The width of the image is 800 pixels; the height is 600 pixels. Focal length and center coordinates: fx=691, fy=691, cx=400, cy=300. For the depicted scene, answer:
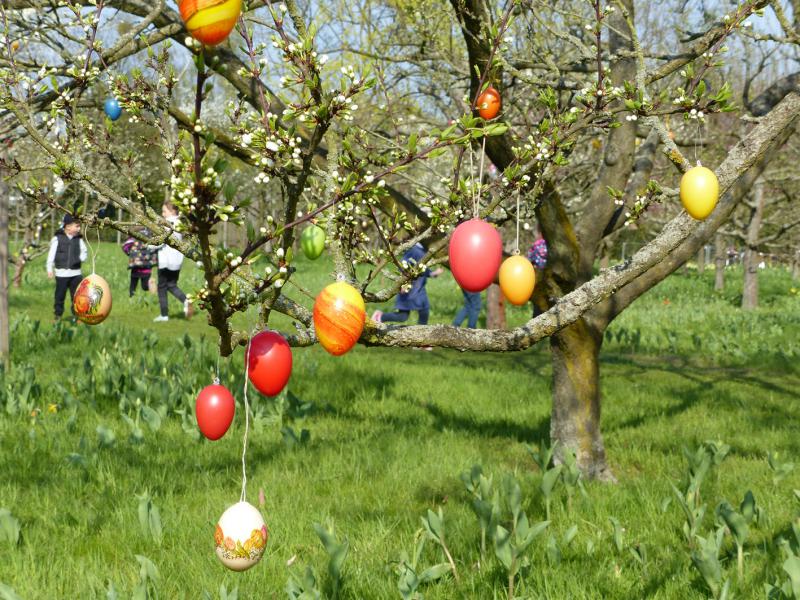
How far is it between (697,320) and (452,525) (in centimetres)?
1033

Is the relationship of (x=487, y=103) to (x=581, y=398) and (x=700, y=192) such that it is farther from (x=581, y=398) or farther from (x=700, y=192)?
(x=581, y=398)

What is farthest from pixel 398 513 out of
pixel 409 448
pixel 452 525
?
pixel 409 448

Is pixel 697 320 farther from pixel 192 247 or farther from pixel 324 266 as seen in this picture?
pixel 324 266

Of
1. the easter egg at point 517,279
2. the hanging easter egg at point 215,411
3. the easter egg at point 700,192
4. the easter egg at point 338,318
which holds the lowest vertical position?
the hanging easter egg at point 215,411

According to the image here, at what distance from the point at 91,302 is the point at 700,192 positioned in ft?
5.48

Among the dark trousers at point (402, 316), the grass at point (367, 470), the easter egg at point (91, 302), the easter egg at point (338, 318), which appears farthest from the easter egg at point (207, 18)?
the dark trousers at point (402, 316)

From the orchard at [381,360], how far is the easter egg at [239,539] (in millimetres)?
10

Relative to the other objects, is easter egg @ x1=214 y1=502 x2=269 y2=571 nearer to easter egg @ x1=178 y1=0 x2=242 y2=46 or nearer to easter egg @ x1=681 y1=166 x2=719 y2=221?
easter egg @ x1=178 y1=0 x2=242 y2=46

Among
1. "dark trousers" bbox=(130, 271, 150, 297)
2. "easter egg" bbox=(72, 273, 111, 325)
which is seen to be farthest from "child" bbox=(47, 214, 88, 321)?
"easter egg" bbox=(72, 273, 111, 325)

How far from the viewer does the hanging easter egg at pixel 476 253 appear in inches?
59.6

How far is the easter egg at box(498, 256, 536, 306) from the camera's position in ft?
A: 5.85

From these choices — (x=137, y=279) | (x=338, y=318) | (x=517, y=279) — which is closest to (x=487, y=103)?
(x=517, y=279)

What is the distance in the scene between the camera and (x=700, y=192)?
1702mm

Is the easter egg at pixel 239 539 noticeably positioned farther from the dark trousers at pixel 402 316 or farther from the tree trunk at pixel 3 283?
the dark trousers at pixel 402 316
